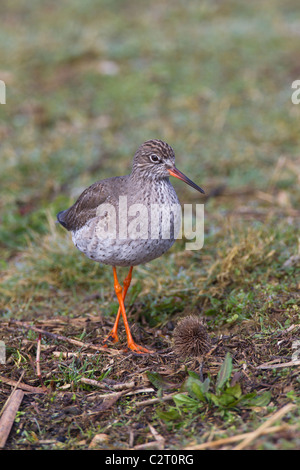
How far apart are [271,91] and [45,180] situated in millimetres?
4578

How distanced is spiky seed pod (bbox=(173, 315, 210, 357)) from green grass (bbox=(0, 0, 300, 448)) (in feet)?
0.77

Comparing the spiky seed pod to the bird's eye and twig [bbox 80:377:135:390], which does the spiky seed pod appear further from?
the bird's eye

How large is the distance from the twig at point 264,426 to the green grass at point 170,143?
61mm

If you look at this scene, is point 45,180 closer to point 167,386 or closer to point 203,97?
point 203,97

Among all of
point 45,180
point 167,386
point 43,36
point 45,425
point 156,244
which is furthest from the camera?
point 43,36

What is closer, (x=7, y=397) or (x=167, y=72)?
(x=7, y=397)

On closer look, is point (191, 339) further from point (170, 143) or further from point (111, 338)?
point (170, 143)

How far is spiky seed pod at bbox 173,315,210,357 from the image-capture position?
4.31m

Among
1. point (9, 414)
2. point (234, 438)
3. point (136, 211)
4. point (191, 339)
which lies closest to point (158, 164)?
point (136, 211)

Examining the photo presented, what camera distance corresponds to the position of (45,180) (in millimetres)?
8281

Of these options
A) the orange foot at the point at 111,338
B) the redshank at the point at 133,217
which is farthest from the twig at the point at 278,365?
the orange foot at the point at 111,338

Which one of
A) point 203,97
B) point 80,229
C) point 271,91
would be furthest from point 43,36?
point 80,229

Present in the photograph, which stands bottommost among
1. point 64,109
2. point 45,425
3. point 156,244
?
point 45,425

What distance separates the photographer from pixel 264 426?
3.38m
